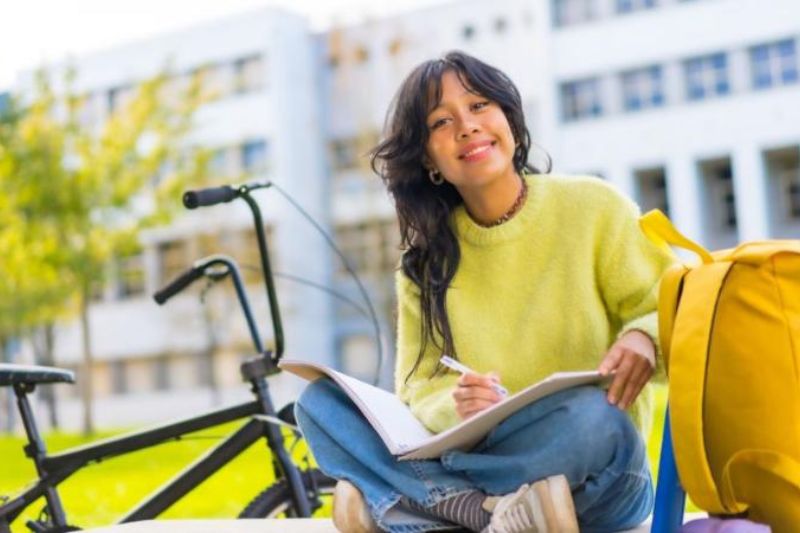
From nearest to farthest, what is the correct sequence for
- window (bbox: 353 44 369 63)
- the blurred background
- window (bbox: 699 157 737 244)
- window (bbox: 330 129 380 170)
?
1. the blurred background
2. window (bbox: 699 157 737 244)
3. window (bbox: 353 44 369 63)
4. window (bbox: 330 129 380 170)

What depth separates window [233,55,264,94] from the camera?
18.8 meters

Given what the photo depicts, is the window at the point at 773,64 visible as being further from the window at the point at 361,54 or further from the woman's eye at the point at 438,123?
the woman's eye at the point at 438,123

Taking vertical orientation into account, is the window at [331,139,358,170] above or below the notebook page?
above

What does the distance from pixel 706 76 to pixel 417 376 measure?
48.8ft

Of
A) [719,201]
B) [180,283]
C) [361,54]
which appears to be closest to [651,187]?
[719,201]

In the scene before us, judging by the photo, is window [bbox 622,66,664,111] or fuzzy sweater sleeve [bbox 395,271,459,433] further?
window [bbox 622,66,664,111]

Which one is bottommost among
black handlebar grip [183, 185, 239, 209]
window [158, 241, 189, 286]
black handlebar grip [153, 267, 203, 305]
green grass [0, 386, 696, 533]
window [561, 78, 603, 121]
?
green grass [0, 386, 696, 533]

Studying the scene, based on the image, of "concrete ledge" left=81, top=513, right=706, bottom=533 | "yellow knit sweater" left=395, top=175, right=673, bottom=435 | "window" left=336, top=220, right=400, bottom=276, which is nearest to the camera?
"yellow knit sweater" left=395, top=175, right=673, bottom=435

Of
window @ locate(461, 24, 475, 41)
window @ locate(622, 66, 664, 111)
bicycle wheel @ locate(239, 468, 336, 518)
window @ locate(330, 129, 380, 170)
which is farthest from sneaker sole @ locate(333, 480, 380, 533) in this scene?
window @ locate(330, 129, 380, 170)

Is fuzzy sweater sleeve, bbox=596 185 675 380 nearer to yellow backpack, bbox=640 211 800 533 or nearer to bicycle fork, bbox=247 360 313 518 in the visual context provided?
yellow backpack, bbox=640 211 800 533

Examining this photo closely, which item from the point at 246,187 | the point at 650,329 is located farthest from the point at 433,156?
the point at 246,187

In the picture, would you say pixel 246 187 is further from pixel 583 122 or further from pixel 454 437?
pixel 583 122

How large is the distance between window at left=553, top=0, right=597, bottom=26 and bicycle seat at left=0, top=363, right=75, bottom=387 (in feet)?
49.2

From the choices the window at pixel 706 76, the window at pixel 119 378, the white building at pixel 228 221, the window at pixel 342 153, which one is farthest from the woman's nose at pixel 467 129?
the window at pixel 119 378
